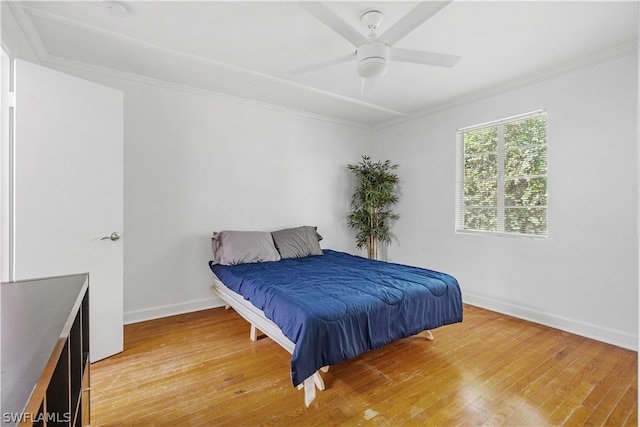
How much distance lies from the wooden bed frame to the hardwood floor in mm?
69

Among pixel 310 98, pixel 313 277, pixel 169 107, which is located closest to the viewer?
pixel 313 277

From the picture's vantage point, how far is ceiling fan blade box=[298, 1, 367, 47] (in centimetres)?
162

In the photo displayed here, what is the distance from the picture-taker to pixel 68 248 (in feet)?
7.23

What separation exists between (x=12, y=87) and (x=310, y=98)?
8.87 feet

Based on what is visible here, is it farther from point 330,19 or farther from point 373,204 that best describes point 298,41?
point 373,204

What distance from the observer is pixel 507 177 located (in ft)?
11.4

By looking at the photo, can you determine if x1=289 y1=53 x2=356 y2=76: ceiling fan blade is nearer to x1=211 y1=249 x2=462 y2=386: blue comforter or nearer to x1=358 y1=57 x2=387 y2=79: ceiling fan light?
x1=358 y1=57 x2=387 y2=79: ceiling fan light

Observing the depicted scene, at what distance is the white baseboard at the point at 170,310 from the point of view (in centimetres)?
Answer: 315

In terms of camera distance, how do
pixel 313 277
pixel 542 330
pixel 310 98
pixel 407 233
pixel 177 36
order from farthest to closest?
pixel 407 233, pixel 310 98, pixel 542 330, pixel 313 277, pixel 177 36

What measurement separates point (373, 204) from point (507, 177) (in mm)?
1739

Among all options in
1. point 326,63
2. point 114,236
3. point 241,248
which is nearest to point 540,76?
point 326,63

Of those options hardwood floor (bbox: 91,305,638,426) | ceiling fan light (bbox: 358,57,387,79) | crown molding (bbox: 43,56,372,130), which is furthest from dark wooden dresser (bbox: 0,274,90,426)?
crown molding (bbox: 43,56,372,130)

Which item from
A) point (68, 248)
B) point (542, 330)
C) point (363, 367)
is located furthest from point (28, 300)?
point (542, 330)

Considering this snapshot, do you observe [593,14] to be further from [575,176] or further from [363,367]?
[363,367]
